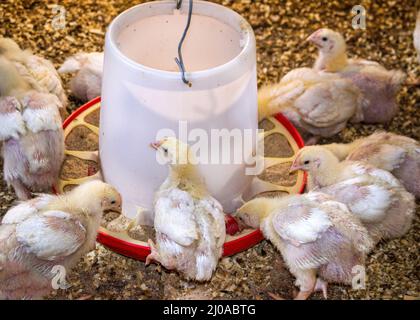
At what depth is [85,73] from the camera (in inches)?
120

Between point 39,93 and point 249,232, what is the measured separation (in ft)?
3.54

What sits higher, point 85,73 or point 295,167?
point 85,73

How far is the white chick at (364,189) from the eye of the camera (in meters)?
2.35

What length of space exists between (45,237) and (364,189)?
122cm

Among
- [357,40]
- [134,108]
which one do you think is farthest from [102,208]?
[357,40]

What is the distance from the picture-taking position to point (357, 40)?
374 centimetres

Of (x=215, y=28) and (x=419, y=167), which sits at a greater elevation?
(x=215, y=28)

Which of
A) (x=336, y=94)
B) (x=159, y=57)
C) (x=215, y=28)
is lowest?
(x=336, y=94)

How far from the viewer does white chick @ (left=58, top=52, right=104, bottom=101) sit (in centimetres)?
305

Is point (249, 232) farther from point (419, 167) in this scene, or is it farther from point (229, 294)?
point (419, 167)

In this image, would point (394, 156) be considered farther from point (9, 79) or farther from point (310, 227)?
point (9, 79)

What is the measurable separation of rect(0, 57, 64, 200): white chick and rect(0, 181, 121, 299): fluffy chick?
253mm

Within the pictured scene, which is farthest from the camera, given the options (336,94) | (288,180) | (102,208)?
(336,94)

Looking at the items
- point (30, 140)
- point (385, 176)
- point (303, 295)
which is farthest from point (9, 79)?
point (385, 176)
